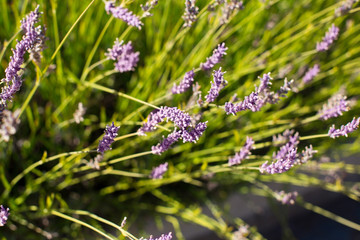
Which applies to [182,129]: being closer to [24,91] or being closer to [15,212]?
[15,212]

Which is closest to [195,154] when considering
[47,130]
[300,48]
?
[47,130]

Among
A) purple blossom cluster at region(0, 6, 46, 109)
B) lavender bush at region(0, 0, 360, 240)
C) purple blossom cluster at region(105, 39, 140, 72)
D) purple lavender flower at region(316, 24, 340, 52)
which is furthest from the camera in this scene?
lavender bush at region(0, 0, 360, 240)

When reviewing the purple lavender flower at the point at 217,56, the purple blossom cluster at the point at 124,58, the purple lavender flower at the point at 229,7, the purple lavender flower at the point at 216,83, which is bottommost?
the purple lavender flower at the point at 216,83

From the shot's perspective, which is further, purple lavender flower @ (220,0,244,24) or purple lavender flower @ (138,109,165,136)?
purple lavender flower @ (220,0,244,24)

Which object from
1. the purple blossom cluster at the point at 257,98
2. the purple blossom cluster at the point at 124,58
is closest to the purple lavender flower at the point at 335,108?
the purple blossom cluster at the point at 257,98

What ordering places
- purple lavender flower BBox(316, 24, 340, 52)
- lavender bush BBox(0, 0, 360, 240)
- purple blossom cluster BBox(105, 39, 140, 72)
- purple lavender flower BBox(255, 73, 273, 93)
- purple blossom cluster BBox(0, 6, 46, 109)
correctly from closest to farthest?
purple blossom cluster BBox(0, 6, 46, 109), purple lavender flower BBox(255, 73, 273, 93), purple blossom cluster BBox(105, 39, 140, 72), purple lavender flower BBox(316, 24, 340, 52), lavender bush BBox(0, 0, 360, 240)

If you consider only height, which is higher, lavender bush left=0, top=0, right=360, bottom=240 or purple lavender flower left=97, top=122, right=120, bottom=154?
lavender bush left=0, top=0, right=360, bottom=240

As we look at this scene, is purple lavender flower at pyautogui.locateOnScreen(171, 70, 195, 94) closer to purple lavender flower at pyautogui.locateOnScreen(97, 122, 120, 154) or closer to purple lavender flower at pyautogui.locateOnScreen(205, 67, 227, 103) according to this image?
purple lavender flower at pyautogui.locateOnScreen(205, 67, 227, 103)

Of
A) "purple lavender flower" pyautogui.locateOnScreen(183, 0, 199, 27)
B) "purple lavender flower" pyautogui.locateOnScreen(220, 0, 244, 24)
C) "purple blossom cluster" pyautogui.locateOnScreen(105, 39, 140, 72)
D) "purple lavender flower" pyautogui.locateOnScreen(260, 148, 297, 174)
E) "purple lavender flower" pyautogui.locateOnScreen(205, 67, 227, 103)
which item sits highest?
"purple lavender flower" pyautogui.locateOnScreen(220, 0, 244, 24)

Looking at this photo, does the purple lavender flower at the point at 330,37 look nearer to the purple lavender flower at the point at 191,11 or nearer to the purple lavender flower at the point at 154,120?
the purple lavender flower at the point at 191,11

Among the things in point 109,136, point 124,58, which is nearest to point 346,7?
point 124,58

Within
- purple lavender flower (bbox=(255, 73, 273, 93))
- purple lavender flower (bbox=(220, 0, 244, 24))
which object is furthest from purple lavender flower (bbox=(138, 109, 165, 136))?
purple lavender flower (bbox=(220, 0, 244, 24))
